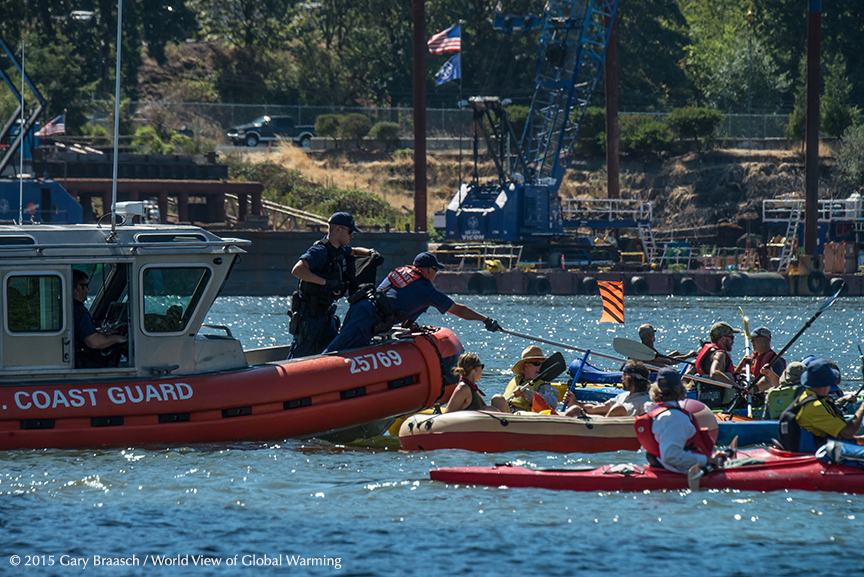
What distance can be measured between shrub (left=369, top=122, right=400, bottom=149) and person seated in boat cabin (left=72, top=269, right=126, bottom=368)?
5570 centimetres

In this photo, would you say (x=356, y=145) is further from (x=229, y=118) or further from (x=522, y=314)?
(x=522, y=314)

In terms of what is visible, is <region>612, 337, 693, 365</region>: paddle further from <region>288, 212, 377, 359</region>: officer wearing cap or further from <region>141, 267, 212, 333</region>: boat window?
<region>141, 267, 212, 333</region>: boat window

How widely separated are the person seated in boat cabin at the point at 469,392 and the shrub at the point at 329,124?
55.5 meters

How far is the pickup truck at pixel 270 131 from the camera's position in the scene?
67875mm

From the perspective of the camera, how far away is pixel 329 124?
222 feet

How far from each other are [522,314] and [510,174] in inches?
764

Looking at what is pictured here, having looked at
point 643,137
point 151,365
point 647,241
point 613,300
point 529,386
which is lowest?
point 529,386

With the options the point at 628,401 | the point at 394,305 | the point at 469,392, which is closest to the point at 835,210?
the point at 628,401

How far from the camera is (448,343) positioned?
526 inches

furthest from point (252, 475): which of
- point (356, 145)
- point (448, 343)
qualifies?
point (356, 145)

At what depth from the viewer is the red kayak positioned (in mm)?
10625

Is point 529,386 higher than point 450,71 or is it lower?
lower

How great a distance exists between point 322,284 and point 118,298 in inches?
90.9

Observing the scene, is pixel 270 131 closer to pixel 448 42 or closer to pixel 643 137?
pixel 448 42
